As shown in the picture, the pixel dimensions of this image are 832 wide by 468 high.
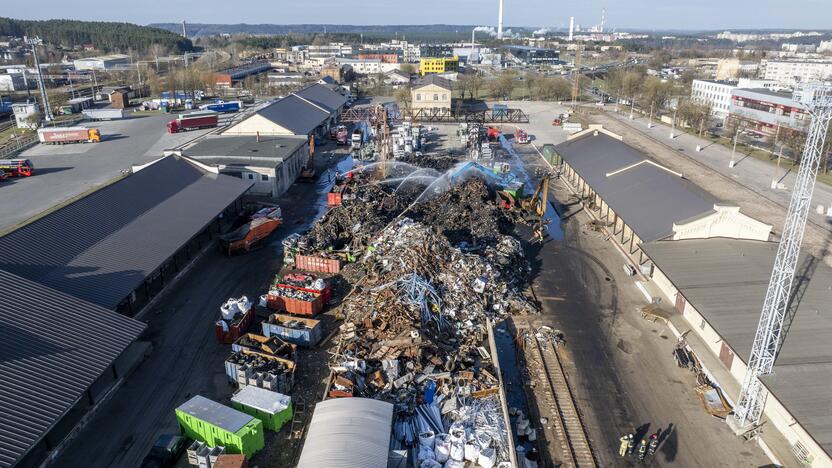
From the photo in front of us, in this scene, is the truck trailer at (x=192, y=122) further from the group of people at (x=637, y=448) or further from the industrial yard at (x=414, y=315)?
the group of people at (x=637, y=448)

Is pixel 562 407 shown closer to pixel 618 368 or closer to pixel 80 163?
pixel 618 368

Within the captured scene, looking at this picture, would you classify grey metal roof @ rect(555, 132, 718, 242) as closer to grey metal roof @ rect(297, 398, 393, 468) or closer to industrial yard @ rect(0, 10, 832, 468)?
industrial yard @ rect(0, 10, 832, 468)

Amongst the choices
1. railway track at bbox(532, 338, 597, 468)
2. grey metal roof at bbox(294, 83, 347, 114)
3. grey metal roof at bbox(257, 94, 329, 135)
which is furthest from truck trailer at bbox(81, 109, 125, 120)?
railway track at bbox(532, 338, 597, 468)

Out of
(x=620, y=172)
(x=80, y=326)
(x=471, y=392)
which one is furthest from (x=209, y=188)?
(x=620, y=172)

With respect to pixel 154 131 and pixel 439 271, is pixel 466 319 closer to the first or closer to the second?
pixel 439 271

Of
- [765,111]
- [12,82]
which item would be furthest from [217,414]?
[12,82]
